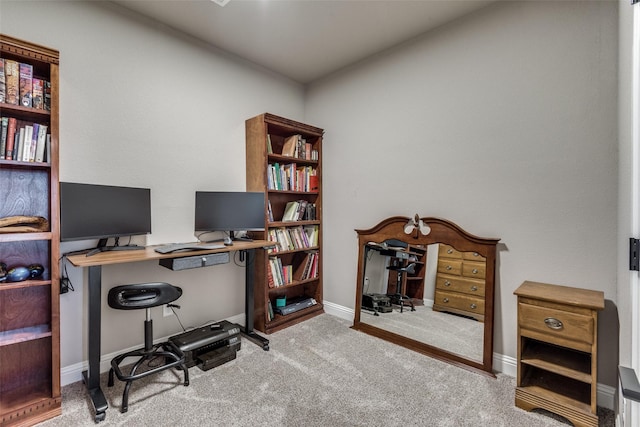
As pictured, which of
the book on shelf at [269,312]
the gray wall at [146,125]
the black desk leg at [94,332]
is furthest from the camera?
the book on shelf at [269,312]

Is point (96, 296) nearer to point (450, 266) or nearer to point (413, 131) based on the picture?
point (450, 266)

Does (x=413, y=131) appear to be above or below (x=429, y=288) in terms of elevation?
above

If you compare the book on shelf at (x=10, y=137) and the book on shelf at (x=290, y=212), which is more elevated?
the book on shelf at (x=10, y=137)

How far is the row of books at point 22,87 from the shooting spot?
1607mm

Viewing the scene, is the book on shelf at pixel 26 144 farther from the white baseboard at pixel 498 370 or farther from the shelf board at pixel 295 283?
the shelf board at pixel 295 283

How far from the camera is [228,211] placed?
2613mm

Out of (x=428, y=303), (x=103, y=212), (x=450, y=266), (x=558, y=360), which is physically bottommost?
(x=558, y=360)

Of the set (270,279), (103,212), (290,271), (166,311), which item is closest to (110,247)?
(103,212)

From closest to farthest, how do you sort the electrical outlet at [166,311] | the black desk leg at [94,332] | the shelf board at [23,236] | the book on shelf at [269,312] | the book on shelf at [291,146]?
the shelf board at [23,236], the black desk leg at [94,332], the electrical outlet at [166,311], the book on shelf at [269,312], the book on shelf at [291,146]

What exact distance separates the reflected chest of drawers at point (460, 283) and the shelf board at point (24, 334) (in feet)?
8.91

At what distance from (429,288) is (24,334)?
2.76 meters

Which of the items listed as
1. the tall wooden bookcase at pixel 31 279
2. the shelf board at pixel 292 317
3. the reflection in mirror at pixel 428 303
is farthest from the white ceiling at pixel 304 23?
the shelf board at pixel 292 317

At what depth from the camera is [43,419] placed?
1651 millimetres

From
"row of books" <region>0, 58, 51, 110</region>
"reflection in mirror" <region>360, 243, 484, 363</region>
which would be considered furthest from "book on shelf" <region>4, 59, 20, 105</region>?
"reflection in mirror" <region>360, 243, 484, 363</region>
